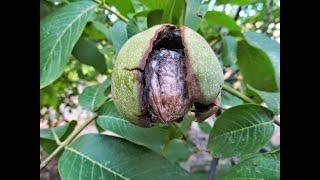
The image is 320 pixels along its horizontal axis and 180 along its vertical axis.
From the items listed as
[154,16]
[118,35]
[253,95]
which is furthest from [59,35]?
[253,95]

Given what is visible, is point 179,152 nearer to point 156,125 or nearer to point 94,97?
point 94,97

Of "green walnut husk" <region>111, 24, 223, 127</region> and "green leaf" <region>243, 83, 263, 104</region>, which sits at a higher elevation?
→ "green walnut husk" <region>111, 24, 223, 127</region>

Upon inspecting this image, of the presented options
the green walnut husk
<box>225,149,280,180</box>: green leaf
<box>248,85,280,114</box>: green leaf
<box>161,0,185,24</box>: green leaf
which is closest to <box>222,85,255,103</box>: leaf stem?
<box>248,85,280,114</box>: green leaf

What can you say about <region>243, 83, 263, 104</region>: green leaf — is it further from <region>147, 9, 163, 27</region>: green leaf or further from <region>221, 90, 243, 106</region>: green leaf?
<region>147, 9, 163, 27</region>: green leaf

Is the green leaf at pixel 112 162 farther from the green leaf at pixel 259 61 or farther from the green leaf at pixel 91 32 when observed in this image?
the green leaf at pixel 91 32
